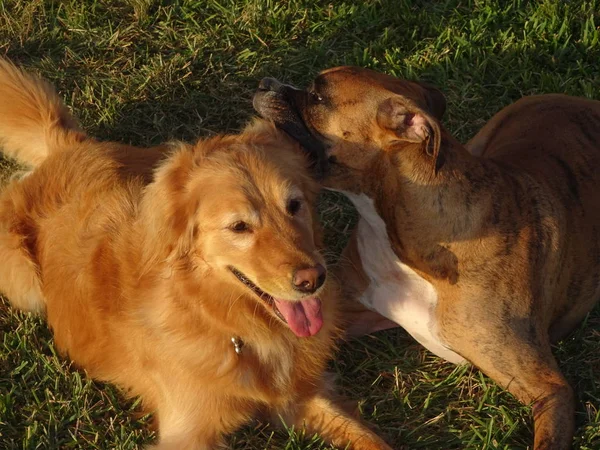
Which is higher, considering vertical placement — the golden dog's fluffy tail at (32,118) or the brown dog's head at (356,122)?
the brown dog's head at (356,122)

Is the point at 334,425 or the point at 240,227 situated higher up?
the point at 240,227

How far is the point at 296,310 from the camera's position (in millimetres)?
3830

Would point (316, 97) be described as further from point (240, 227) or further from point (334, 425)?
point (334, 425)

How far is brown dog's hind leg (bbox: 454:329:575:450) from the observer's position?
3.99 meters

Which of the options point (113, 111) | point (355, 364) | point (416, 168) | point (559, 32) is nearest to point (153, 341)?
point (355, 364)

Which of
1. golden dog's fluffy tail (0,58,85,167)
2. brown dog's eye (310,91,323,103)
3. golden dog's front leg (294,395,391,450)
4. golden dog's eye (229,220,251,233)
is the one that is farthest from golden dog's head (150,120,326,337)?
golden dog's fluffy tail (0,58,85,167)

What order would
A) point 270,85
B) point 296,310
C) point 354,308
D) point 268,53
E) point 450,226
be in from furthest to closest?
1. point 268,53
2. point 354,308
3. point 270,85
4. point 450,226
5. point 296,310

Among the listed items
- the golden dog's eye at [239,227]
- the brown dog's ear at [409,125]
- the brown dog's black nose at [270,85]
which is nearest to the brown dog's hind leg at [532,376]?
the brown dog's ear at [409,125]

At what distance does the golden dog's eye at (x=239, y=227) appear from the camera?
3551 millimetres

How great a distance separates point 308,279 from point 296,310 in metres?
0.40

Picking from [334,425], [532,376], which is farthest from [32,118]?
[532,376]

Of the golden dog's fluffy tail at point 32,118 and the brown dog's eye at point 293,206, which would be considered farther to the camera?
the golden dog's fluffy tail at point 32,118

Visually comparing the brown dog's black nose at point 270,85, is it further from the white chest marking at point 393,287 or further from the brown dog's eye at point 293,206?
the brown dog's eye at point 293,206

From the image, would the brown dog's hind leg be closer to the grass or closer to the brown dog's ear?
the grass
